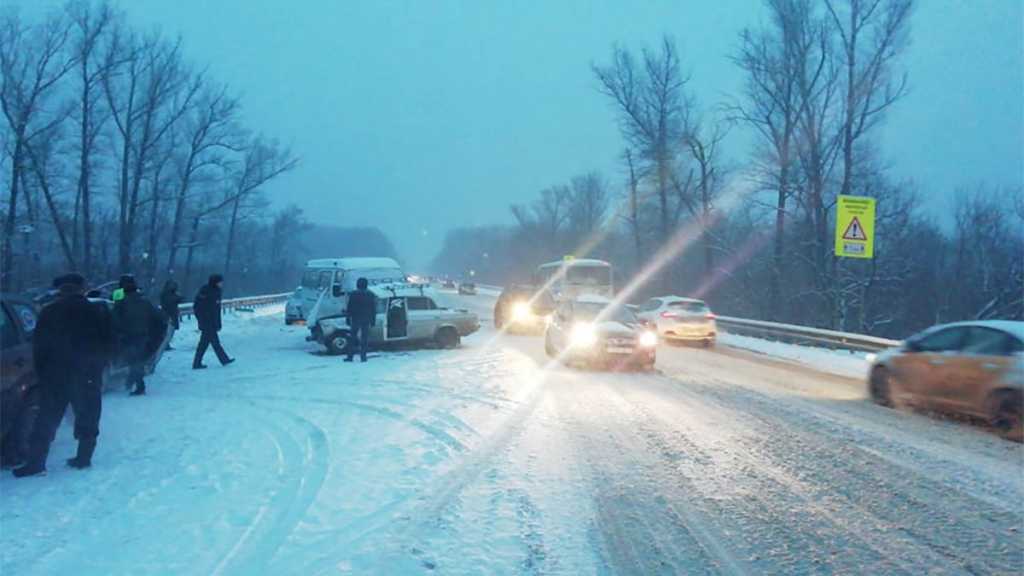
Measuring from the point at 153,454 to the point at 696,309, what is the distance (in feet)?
62.0

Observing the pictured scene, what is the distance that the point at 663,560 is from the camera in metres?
4.93

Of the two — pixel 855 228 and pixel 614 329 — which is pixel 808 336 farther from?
pixel 614 329

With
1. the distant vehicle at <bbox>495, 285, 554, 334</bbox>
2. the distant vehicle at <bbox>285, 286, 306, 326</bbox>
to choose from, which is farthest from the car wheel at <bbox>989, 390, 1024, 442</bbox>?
the distant vehicle at <bbox>285, 286, 306, 326</bbox>

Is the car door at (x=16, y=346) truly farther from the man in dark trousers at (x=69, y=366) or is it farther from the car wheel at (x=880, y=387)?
the car wheel at (x=880, y=387)

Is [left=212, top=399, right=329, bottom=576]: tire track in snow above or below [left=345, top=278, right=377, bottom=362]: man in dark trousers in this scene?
below

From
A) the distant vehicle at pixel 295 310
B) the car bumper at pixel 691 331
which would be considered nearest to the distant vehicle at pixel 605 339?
the car bumper at pixel 691 331

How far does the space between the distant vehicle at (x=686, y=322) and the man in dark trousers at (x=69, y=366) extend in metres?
18.3

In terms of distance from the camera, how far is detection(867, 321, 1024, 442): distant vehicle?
30.6 feet

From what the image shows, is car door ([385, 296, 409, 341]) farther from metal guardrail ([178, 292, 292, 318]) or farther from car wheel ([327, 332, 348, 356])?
metal guardrail ([178, 292, 292, 318])

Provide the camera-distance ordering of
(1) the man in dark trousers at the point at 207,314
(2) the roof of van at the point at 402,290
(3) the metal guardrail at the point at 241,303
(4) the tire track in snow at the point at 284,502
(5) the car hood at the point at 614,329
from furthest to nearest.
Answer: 1. (3) the metal guardrail at the point at 241,303
2. (2) the roof of van at the point at 402,290
3. (5) the car hood at the point at 614,329
4. (1) the man in dark trousers at the point at 207,314
5. (4) the tire track in snow at the point at 284,502

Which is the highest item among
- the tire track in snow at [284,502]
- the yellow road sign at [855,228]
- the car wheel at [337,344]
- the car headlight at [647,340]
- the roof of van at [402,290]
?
the yellow road sign at [855,228]

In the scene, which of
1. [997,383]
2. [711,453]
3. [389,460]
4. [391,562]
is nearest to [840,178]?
[997,383]

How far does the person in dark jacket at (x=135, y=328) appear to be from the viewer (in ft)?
37.0

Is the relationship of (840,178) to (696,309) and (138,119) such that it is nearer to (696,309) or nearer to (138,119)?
(696,309)
